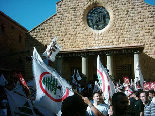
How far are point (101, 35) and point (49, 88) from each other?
1525 centimetres

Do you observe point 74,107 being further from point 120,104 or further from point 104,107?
point 104,107

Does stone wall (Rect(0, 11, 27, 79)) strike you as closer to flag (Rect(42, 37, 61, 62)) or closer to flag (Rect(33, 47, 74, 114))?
flag (Rect(42, 37, 61, 62))

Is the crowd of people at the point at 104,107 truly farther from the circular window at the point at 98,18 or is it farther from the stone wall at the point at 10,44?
the stone wall at the point at 10,44

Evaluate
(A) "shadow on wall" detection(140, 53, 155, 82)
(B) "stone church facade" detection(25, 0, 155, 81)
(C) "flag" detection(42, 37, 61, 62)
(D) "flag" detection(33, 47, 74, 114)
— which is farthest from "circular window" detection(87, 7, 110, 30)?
(D) "flag" detection(33, 47, 74, 114)

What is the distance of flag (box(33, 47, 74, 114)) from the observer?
4.38m

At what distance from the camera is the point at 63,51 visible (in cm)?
1820

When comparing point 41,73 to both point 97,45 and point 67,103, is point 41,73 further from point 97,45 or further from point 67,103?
point 97,45

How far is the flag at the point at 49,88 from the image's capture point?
4.38 m

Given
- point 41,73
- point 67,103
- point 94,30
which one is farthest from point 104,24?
point 67,103

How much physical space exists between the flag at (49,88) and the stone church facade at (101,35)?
41.6 feet

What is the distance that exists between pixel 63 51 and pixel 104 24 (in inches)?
206

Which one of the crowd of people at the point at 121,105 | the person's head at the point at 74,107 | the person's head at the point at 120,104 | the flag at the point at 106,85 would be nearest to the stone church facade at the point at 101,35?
the flag at the point at 106,85

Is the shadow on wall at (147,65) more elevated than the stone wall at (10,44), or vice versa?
the stone wall at (10,44)

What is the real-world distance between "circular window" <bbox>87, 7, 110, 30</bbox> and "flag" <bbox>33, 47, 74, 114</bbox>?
51.1ft
